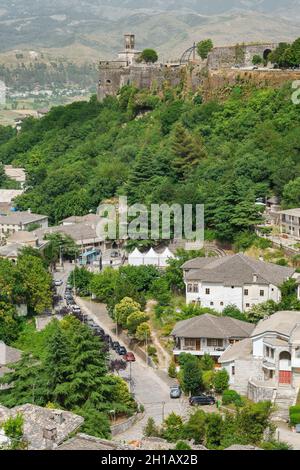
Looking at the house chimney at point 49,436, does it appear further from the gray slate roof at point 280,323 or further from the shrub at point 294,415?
the gray slate roof at point 280,323

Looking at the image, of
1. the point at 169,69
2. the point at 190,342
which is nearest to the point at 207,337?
the point at 190,342

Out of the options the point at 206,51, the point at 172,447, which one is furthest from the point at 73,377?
the point at 206,51

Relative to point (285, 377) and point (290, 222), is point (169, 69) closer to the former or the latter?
point (290, 222)

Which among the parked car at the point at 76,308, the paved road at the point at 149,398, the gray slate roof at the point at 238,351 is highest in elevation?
the gray slate roof at the point at 238,351

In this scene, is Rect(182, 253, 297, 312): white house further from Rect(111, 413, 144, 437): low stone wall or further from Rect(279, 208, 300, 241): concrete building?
Rect(111, 413, 144, 437): low stone wall

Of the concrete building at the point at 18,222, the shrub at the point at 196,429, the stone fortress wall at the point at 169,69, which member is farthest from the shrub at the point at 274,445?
the stone fortress wall at the point at 169,69
